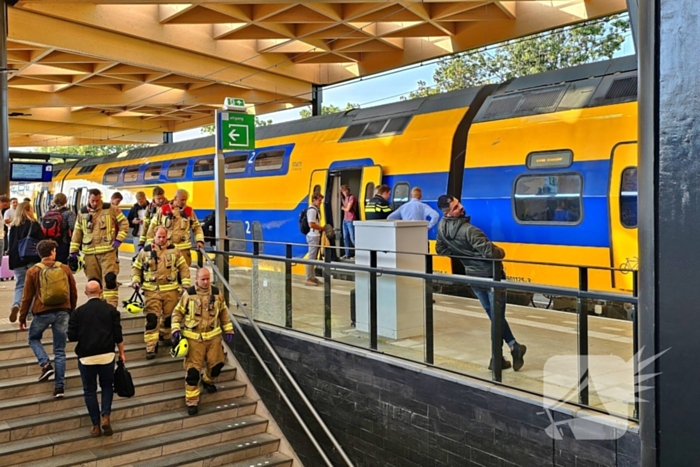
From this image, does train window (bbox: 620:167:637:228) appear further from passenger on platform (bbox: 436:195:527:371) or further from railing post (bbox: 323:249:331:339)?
railing post (bbox: 323:249:331:339)

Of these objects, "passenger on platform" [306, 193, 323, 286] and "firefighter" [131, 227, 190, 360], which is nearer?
"firefighter" [131, 227, 190, 360]

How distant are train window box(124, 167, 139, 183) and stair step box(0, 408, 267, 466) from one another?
16143mm

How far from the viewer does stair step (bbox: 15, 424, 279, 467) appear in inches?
265

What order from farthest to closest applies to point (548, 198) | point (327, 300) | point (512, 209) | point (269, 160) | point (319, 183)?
point (269, 160) < point (319, 183) < point (512, 209) < point (548, 198) < point (327, 300)

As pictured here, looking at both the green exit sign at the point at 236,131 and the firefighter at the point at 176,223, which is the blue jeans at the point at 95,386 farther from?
the green exit sign at the point at 236,131

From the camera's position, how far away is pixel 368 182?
12.3 meters

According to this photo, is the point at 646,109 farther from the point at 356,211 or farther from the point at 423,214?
the point at 356,211

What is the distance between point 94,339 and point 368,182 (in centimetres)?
684

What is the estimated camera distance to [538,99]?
9672mm

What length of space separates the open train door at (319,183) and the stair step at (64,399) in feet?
19.1

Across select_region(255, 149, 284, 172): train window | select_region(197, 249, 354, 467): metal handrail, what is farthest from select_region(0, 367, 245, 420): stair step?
select_region(255, 149, 284, 172): train window

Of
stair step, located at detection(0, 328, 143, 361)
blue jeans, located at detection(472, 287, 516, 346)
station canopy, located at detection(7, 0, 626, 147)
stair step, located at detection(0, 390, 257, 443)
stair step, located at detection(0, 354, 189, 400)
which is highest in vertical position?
station canopy, located at detection(7, 0, 626, 147)

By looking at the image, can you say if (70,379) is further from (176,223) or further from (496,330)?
(496,330)

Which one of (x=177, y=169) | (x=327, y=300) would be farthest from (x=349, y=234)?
(x=177, y=169)
